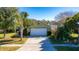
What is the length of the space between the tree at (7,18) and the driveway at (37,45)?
0.83m

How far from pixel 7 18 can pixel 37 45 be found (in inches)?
56.4

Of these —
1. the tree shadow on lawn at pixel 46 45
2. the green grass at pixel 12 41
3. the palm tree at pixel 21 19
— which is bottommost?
the tree shadow on lawn at pixel 46 45

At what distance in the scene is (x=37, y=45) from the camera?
9719 mm

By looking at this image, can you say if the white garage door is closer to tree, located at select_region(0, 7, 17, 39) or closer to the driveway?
the driveway

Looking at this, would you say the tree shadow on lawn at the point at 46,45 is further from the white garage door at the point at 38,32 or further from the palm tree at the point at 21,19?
the palm tree at the point at 21,19

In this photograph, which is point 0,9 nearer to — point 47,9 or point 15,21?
point 15,21

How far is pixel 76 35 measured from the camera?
31.8 ft

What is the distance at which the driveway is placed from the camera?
965cm

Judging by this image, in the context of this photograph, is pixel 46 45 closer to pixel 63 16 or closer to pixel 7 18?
pixel 63 16

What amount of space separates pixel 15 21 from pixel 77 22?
7.22 ft

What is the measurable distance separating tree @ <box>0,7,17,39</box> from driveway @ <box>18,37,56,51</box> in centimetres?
83

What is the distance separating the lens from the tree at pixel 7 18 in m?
9.54

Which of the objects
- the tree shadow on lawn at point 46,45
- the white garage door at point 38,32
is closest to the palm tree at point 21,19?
the white garage door at point 38,32
